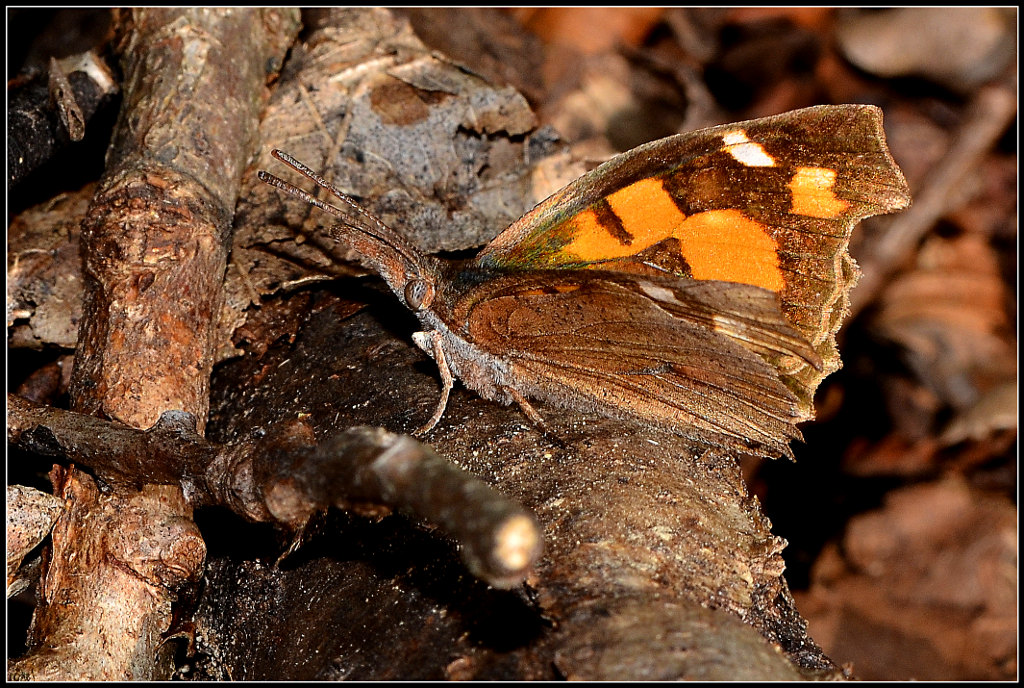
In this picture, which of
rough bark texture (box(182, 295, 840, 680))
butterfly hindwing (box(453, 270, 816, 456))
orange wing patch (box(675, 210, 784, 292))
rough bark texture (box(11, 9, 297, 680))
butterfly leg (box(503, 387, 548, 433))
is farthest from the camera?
orange wing patch (box(675, 210, 784, 292))

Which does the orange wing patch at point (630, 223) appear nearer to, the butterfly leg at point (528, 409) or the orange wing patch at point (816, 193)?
the orange wing patch at point (816, 193)

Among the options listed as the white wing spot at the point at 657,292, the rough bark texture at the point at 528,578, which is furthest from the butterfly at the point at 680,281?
the rough bark texture at the point at 528,578

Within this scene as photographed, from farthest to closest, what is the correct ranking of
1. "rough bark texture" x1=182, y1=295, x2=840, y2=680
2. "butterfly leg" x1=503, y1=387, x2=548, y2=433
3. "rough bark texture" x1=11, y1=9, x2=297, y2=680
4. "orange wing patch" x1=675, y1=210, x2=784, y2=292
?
"orange wing patch" x1=675, y1=210, x2=784, y2=292, "butterfly leg" x1=503, y1=387, x2=548, y2=433, "rough bark texture" x1=11, y1=9, x2=297, y2=680, "rough bark texture" x1=182, y1=295, x2=840, y2=680

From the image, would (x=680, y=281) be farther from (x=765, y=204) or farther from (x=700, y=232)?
(x=765, y=204)

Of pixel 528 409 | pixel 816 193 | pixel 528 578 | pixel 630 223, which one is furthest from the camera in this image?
pixel 630 223

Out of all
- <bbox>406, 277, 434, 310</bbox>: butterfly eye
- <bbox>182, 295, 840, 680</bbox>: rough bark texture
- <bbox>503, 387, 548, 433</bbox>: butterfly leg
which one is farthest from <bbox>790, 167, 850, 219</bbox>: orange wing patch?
<bbox>406, 277, 434, 310</bbox>: butterfly eye

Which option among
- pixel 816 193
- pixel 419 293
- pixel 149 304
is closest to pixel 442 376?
pixel 419 293

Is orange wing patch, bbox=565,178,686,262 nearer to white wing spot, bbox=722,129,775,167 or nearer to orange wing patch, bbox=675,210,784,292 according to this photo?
orange wing patch, bbox=675,210,784,292
